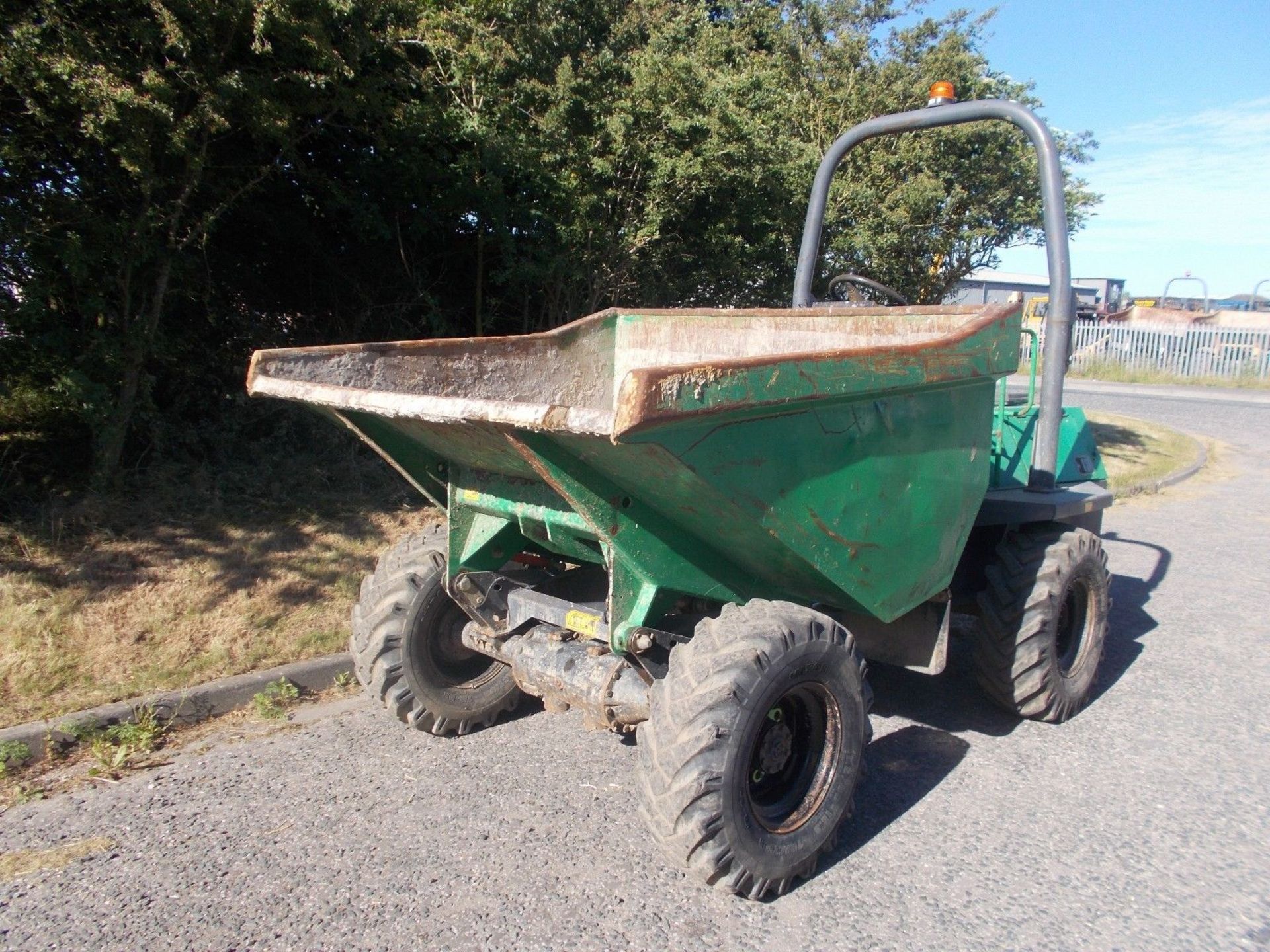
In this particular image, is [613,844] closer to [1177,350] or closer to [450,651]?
[450,651]

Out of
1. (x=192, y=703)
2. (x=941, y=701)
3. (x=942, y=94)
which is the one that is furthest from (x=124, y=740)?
(x=942, y=94)

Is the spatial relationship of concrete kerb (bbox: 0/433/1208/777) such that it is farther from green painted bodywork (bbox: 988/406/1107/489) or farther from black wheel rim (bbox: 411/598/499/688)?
green painted bodywork (bbox: 988/406/1107/489)

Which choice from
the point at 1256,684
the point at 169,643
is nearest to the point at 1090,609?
the point at 1256,684

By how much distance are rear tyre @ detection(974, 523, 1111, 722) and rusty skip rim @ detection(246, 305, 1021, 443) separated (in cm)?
119

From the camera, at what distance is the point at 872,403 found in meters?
3.02

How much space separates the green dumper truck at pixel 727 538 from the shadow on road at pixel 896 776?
253mm

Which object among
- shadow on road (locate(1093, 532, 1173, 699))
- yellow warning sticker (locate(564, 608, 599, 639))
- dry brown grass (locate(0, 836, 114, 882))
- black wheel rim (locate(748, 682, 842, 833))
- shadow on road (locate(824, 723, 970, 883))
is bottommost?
shadow on road (locate(1093, 532, 1173, 699))

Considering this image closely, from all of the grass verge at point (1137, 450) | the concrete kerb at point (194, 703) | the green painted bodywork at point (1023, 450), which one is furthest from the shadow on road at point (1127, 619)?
the concrete kerb at point (194, 703)

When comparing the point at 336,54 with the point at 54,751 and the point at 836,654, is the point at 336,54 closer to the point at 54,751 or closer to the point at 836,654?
the point at 54,751

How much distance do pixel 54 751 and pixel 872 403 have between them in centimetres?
348

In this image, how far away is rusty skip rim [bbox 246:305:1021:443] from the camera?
218 cm

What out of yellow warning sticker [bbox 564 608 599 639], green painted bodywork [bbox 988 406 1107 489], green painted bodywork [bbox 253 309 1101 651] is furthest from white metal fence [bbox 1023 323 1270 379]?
yellow warning sticker [bbox 564 608 599 639]

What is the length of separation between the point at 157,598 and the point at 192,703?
2.90 feet

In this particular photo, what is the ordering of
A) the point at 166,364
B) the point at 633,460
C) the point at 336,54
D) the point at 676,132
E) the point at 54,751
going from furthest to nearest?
the point at 676,132
the point at 166,364
the point at 336,54
the point at 54,751
the point at 633,460
